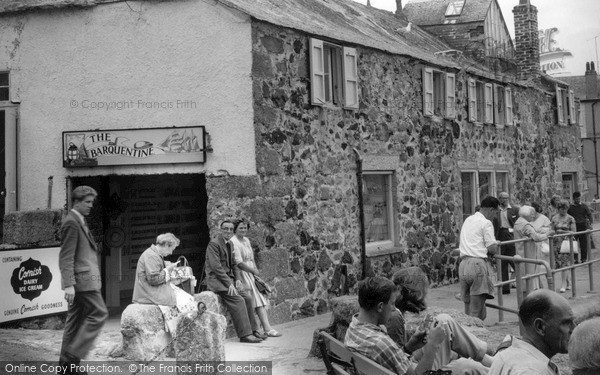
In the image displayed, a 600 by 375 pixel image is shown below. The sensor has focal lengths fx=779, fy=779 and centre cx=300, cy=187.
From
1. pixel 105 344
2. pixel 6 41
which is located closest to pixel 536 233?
pixel 105 344

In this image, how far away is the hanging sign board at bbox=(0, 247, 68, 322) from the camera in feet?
32.5

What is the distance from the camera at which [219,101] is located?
11602 millimetres

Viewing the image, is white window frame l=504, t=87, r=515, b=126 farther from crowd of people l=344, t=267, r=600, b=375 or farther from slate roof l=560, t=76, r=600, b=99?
slate roof l=560, t=76, r=600, b=99

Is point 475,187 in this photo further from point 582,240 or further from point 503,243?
point 503,243

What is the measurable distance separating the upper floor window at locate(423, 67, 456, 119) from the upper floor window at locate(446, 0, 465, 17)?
6435 millimetres

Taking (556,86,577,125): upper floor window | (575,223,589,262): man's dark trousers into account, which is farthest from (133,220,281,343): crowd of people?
(556,86,577,125): upper floor window

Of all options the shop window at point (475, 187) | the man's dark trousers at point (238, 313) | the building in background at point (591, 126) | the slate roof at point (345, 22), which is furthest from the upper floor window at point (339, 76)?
the building in background at point (591, 126)

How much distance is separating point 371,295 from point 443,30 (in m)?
18.3

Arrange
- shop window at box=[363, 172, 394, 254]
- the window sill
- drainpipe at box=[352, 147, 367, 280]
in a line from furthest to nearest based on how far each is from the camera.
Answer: shop window at box=[363, 172, 394, 254], the window sill, drainpipe at box=[352, 147, 367, 280]

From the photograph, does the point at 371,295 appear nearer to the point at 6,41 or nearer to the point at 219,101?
the point at 219,101

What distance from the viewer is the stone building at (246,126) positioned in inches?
457

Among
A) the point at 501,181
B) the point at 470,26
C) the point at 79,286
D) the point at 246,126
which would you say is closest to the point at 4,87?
the point at 246,126

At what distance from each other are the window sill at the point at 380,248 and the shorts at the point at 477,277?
14.1 feet

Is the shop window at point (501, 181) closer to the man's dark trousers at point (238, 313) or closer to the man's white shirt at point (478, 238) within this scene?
the man's white shirt at point (478, 238)
